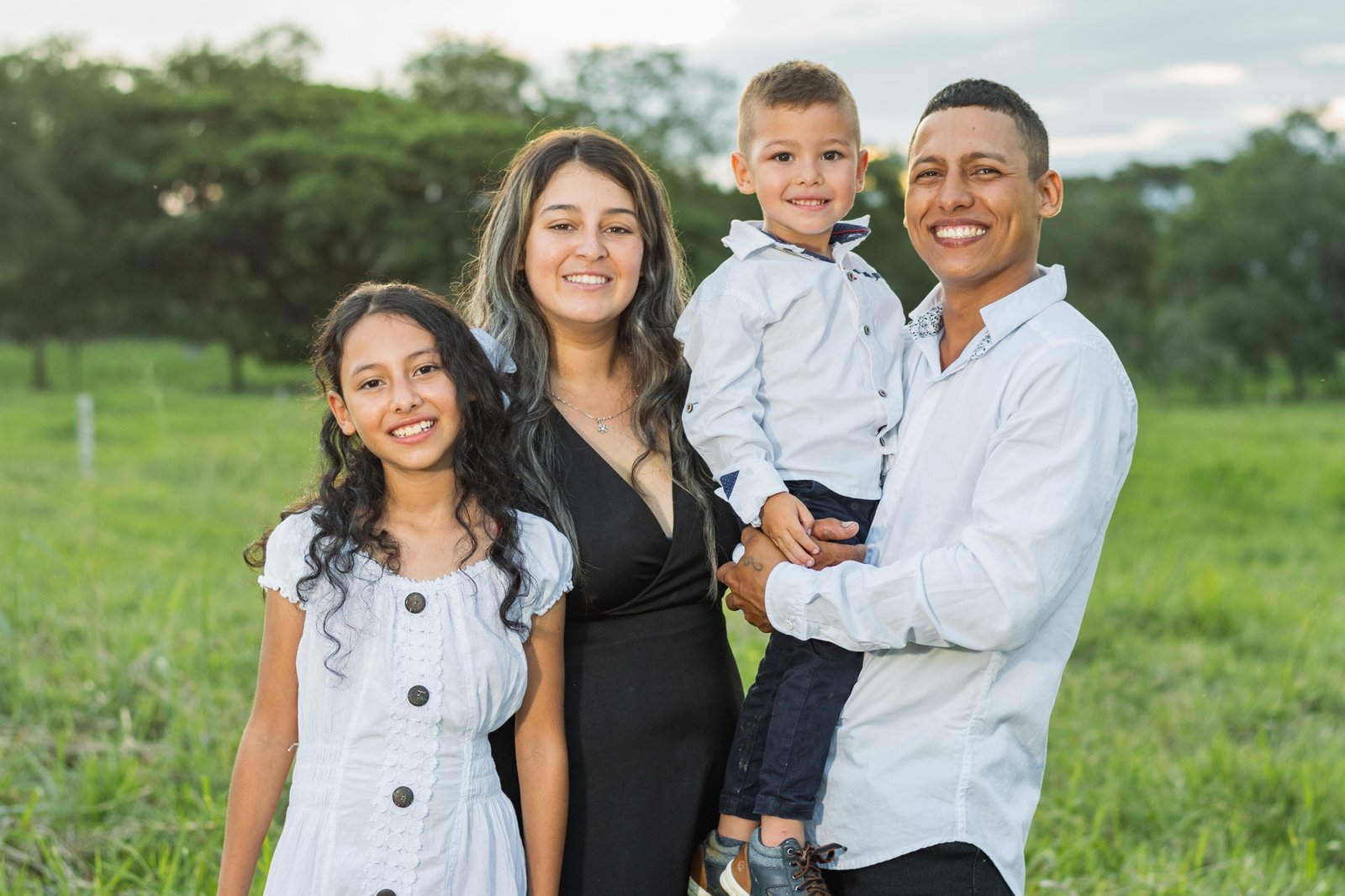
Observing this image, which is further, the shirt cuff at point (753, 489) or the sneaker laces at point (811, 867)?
the shirt cuff at point (753, 489)

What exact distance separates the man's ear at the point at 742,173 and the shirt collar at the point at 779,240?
3.1 inches

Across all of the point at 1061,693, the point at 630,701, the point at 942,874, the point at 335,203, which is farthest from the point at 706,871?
the point at 335,203

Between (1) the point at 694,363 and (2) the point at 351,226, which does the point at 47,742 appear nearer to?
(1) the point at 694,363

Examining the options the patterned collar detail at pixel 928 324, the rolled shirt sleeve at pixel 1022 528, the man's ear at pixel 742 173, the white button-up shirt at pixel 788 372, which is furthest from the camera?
the man's ear at pixel 742 173

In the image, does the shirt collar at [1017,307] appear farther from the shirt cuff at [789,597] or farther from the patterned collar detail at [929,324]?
the shirt cuff at [789,597]

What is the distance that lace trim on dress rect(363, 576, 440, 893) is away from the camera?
2.03 m

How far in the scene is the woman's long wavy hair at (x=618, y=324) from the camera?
2484 mm

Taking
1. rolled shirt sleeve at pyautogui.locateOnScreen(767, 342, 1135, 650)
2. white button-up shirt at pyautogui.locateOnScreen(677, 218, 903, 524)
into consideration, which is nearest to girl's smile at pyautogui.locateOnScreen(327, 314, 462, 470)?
white button-up shirt at pyautogui.locateOnScreen(677, 218, 903, 524)

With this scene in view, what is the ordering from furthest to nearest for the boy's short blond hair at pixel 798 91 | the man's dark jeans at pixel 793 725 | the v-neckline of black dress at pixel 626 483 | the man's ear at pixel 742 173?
1. the man's ear at pixel 742 173
2. the boy's short blond hair at pixel 798 91
3. the v-neckline of black dress at pixel 626 483
4. the man's dark jeans at pixel 793 725

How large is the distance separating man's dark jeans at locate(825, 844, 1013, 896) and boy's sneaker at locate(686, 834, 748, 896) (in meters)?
0.35

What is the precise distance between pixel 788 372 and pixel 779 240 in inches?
12.4

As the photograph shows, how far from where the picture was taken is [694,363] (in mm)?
2457

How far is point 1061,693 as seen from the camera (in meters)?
6.12

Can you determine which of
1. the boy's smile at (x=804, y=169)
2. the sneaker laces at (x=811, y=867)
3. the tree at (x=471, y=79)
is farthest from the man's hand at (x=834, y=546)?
the tree at (x=471, y=79)
